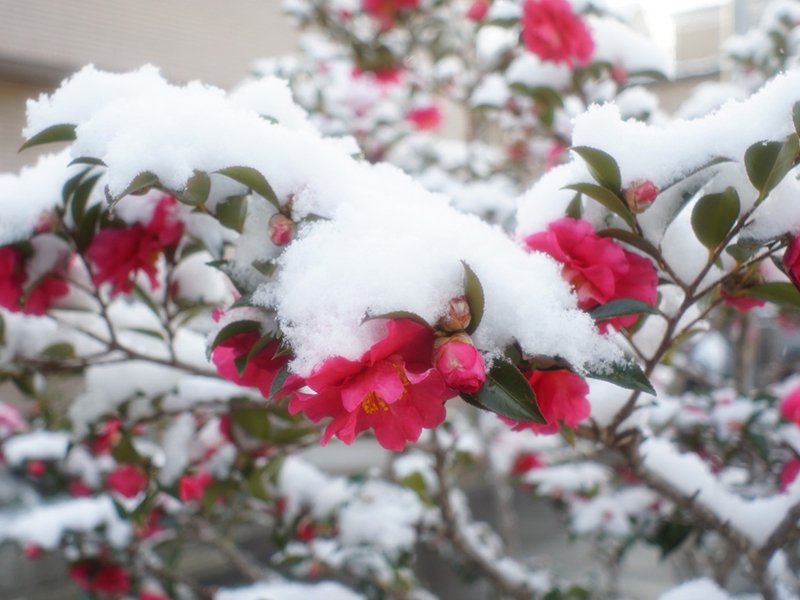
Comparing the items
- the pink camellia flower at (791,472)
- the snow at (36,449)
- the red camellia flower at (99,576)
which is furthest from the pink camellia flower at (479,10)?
the red camellia flower at (99,576)

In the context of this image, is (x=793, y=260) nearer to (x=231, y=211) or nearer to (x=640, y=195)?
(x=640, y=195)

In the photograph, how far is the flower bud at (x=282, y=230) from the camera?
19.6 inches

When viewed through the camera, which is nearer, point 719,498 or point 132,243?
point 132,243

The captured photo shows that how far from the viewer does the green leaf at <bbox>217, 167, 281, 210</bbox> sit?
19.1 inches

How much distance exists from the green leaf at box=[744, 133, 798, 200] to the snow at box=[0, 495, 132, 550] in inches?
57.2

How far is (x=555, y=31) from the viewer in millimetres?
1096

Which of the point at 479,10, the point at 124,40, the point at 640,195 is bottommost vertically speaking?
the point at 640,195

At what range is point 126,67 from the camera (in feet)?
9.37

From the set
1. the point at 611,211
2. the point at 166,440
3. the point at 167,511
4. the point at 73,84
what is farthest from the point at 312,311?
the point at 167,511

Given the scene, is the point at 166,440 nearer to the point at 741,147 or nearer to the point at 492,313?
the point at 492,313

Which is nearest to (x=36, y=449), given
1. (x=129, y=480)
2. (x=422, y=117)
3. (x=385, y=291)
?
(x=129, y=480)

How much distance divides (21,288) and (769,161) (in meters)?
0.79

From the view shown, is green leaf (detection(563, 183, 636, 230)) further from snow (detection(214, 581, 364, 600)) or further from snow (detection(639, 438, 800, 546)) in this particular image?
snow (detection(214, 581, 364, 600))

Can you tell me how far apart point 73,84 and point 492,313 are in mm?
490
